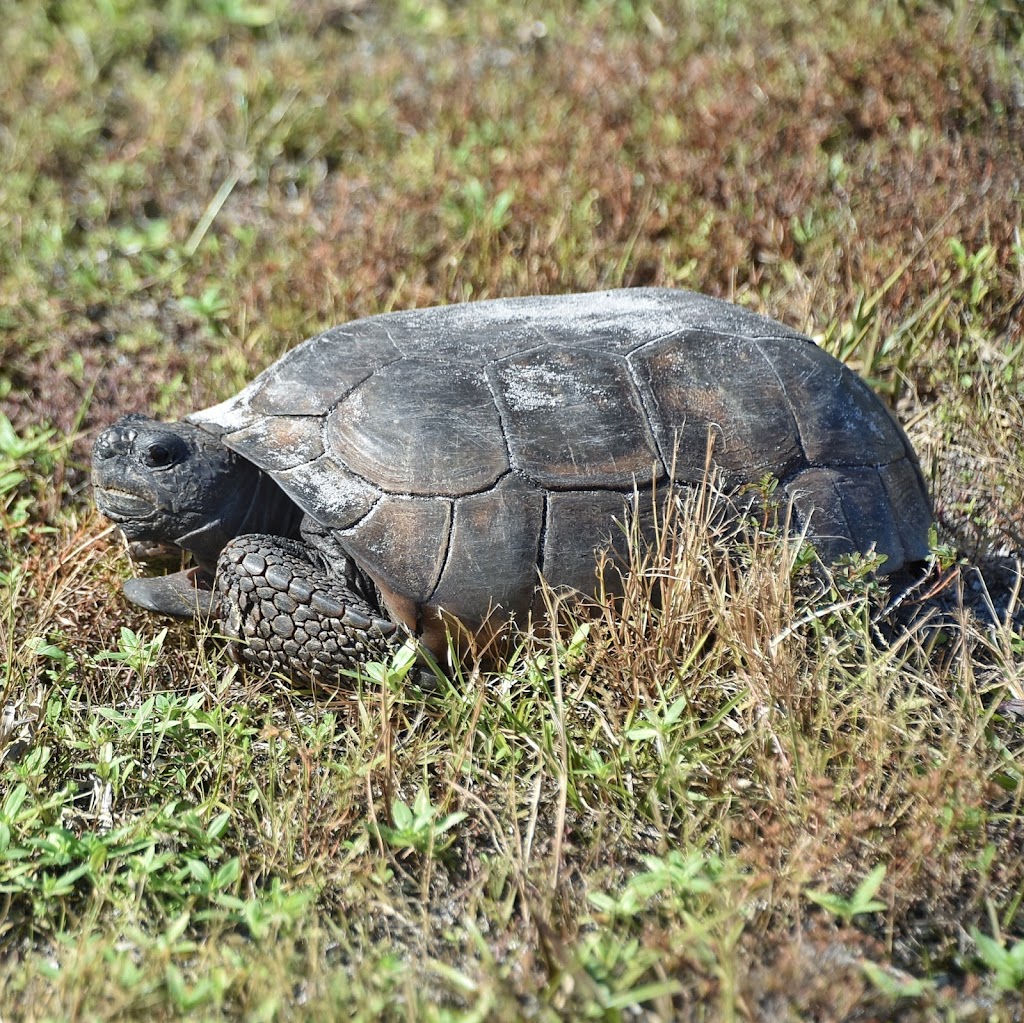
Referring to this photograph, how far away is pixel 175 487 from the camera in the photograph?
3193 mm

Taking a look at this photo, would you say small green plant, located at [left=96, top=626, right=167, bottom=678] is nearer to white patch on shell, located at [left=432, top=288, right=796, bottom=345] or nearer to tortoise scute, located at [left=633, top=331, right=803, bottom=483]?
white patch on shell, located at [left=432, top=288, right=796, bottom=345]

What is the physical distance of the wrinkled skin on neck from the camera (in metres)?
3.20

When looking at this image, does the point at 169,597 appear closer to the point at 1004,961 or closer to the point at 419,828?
the point at 419,828

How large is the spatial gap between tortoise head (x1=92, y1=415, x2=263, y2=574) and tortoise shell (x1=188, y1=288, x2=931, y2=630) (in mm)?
115

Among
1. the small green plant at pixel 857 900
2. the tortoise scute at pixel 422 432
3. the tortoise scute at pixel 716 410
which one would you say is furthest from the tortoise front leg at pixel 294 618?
the small green plant at pixel 857 900

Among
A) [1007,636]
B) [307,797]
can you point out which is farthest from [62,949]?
[1007,636]

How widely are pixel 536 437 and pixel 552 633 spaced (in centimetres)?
57

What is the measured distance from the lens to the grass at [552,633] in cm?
232

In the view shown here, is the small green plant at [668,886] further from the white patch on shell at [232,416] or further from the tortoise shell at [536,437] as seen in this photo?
the white patch on shell at [232,416]

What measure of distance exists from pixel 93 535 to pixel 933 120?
413cm

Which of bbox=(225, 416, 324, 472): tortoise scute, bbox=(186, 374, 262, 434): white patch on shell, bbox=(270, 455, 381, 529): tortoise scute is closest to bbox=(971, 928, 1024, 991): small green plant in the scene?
bbox=(270, 455, 381, 529): tortoise scute

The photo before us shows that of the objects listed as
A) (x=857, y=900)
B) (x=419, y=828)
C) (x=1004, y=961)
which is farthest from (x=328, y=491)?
(x=1004, y=961)

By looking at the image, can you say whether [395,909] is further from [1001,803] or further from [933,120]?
[933,120]

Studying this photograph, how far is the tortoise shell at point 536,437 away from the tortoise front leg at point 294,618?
4.3 inches
